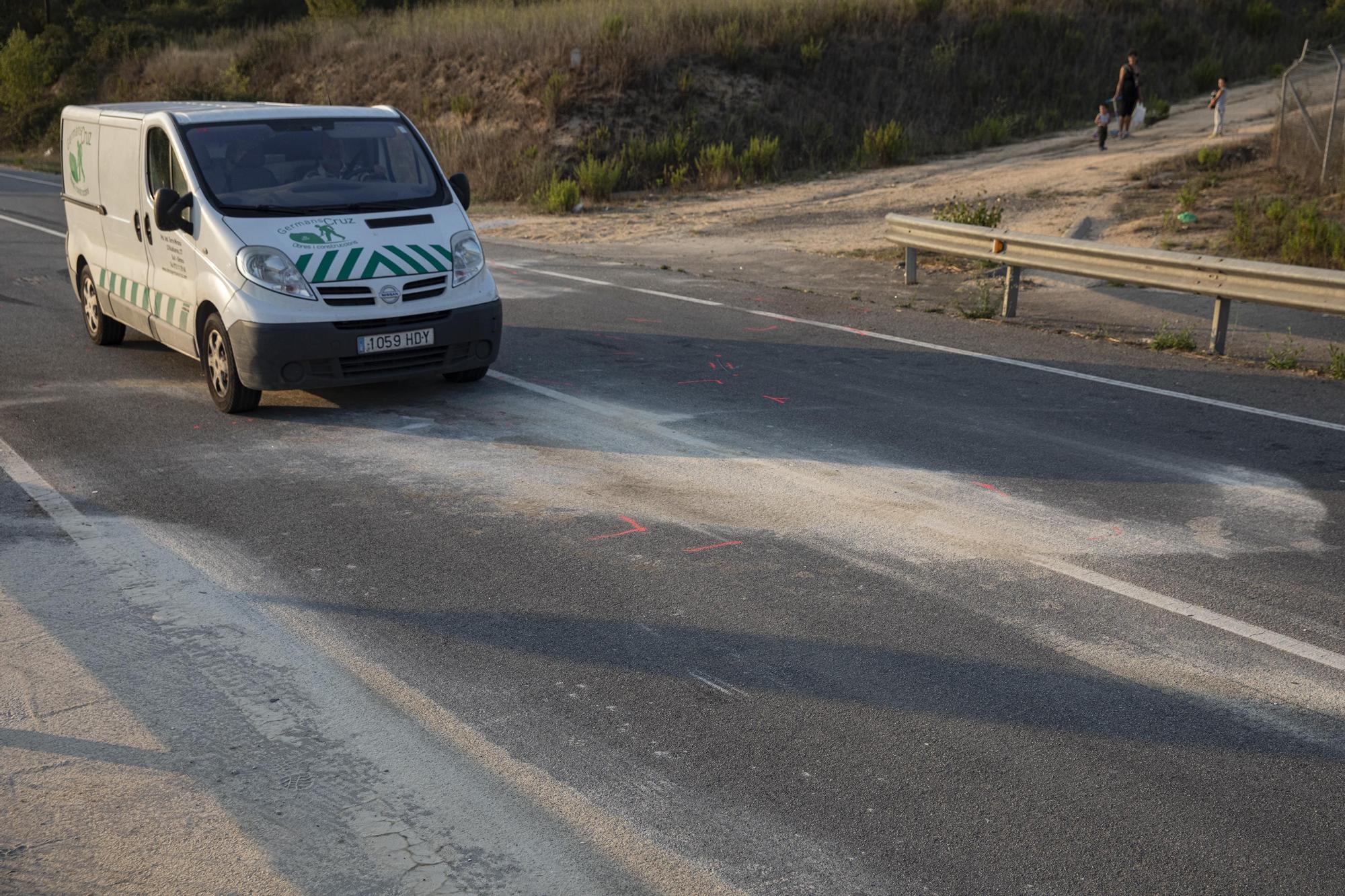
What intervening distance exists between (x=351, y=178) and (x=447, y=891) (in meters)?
6.99

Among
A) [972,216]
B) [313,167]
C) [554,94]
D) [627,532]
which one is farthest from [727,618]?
[554,94]

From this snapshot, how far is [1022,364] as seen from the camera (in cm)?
1063

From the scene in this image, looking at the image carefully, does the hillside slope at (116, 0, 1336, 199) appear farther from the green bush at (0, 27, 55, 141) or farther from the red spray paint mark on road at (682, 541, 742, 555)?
the green bush at (0, 27, 55, 141)

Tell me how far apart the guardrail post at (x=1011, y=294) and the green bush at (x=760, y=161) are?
13808 millimetres

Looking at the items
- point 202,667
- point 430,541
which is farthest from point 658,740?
point 430,541

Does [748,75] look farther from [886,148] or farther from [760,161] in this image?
[886,148]

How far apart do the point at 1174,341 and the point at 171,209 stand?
827 centimetres

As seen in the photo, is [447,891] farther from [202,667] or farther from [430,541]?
[430,541]

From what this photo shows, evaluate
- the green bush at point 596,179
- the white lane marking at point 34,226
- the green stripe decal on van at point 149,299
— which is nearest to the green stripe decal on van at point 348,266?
the green stripe decal on van at point 149,299

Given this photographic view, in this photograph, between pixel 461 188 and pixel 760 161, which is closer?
pixel 461 188

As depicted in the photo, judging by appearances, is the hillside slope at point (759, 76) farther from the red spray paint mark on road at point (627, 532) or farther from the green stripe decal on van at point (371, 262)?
the red spray paint mark on road at point (627, 532)

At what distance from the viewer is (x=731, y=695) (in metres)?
4.75

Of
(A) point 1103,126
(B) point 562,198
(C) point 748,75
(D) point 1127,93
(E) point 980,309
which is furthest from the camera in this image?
(C) point 748,75

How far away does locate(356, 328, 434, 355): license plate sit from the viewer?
8.71 meters
